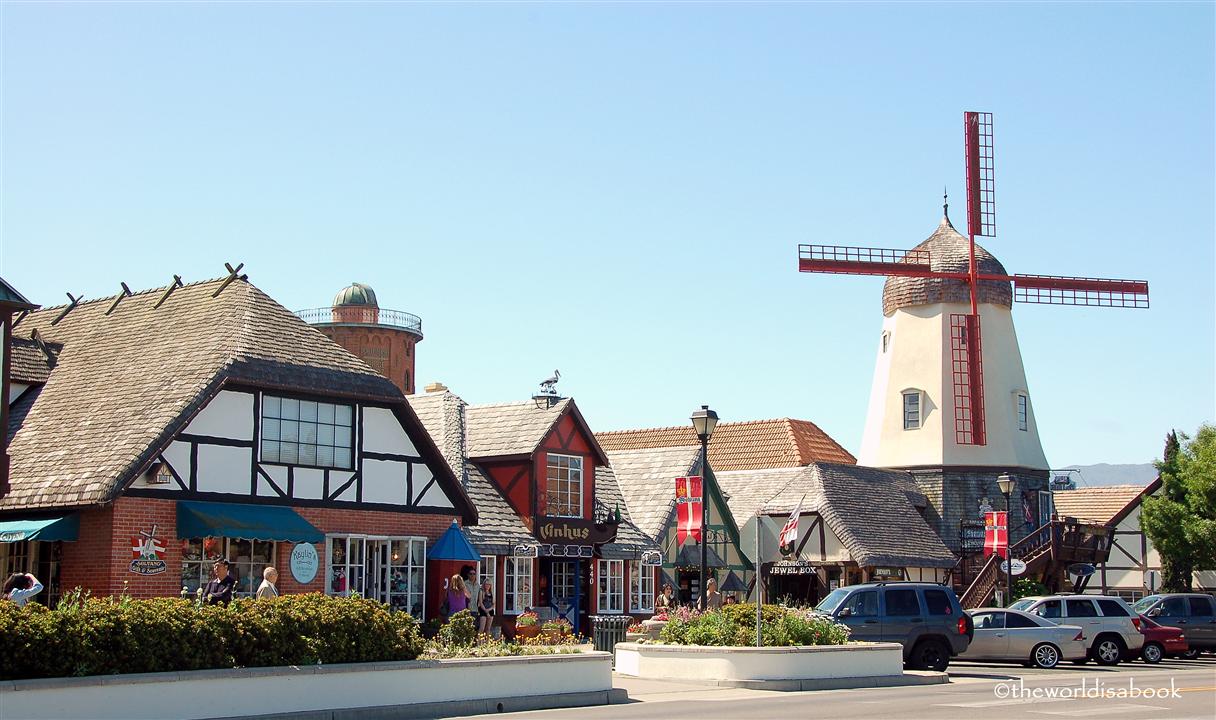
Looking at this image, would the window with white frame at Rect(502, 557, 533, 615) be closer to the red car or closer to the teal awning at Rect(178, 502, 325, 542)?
the teal awning at Rect(178, 502, 325, 542)

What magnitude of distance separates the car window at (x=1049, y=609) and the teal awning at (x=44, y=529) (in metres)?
19.3

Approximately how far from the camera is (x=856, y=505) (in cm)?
4434

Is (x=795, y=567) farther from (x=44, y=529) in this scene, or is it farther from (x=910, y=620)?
(x=44, y=529)

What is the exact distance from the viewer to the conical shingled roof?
5131 centimetres

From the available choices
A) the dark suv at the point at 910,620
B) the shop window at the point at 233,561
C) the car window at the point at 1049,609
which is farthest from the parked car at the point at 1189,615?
the shop window at the point at 233,561

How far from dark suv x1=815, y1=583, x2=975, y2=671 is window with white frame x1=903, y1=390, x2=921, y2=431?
24.8 metres

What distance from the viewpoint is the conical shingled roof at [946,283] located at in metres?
51.3

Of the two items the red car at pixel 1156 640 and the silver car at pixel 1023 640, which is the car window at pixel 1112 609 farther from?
the silver car at pixel 1023 640

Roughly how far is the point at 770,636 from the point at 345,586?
8.85m

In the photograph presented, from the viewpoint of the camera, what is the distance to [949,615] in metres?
26.7

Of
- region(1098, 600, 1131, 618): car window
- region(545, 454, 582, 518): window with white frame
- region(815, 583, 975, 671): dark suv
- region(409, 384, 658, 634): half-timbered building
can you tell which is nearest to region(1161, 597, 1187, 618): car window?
region(1098, 600, 1131, 618): car window

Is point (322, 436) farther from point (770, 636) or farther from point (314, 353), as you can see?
point (770, 636)

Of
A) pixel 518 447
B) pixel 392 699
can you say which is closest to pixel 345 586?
pixel 518 447

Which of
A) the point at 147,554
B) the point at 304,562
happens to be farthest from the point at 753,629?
the point at 147,554
